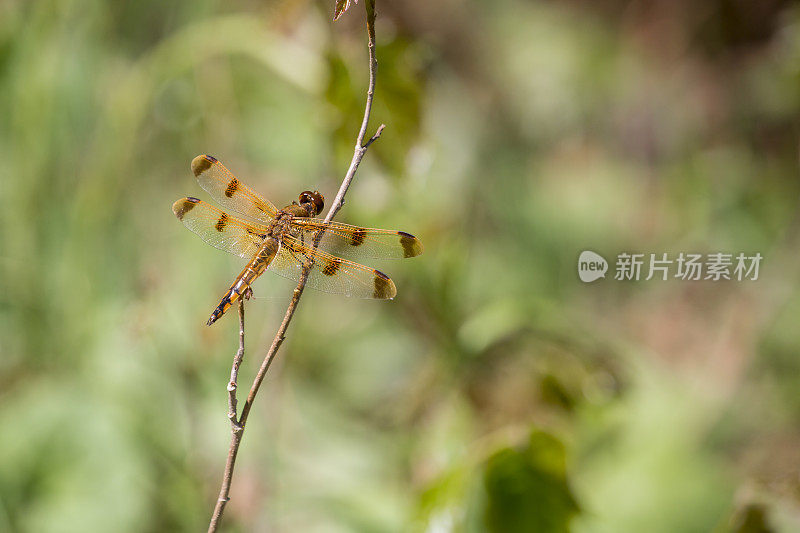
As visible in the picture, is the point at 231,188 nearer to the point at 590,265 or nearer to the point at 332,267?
the point at 332,267

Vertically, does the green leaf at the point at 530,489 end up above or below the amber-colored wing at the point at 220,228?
below

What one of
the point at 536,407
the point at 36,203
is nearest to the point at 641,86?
the point at 536,407

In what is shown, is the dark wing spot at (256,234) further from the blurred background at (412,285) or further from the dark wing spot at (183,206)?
the blurred background at (412,285)

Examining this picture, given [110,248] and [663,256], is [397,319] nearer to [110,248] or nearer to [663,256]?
[110,248]

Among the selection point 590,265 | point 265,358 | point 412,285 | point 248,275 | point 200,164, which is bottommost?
point 265,358

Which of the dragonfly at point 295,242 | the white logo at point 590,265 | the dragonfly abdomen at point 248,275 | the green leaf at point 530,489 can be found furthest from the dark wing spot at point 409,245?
the white logo at point 590,265

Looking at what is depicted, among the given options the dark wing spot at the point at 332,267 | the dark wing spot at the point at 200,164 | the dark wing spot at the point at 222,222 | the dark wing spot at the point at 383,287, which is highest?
the dark wing spot at the point at 200,164

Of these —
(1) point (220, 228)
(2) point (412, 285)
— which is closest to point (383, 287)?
(1) point (220, 228)
